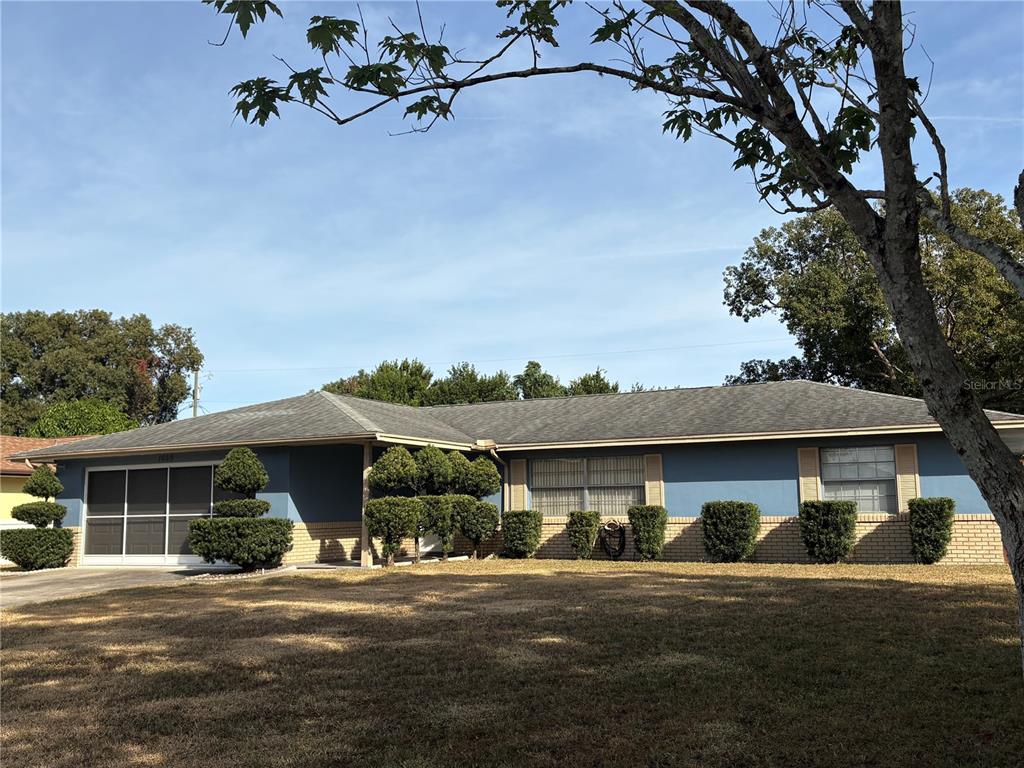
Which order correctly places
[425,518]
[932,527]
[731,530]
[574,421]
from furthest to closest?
[574,421] → [731,530] → [425,518] → [932,527]

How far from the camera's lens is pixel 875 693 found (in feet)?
20.1

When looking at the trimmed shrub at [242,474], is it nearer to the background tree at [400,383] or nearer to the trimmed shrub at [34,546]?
the trimmed shrub at [34,546]

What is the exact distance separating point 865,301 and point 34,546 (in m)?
30.1

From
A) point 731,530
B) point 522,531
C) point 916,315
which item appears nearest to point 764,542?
point 731,530

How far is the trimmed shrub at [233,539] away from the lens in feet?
54.3

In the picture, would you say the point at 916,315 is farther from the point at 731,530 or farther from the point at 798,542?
the point at 798,542

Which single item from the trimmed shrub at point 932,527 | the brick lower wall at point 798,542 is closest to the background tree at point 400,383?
the brick lower wall at point 798,542

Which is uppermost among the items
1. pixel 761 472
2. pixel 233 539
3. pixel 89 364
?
pixel 89 364

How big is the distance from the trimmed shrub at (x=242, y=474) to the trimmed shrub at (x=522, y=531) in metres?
5.64

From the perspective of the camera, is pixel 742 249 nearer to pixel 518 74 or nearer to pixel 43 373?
pixel 518 74

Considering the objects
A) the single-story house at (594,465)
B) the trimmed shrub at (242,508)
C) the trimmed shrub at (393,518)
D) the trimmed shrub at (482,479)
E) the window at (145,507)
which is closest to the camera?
the trimmed shrub at (242,508)

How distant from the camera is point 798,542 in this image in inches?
720

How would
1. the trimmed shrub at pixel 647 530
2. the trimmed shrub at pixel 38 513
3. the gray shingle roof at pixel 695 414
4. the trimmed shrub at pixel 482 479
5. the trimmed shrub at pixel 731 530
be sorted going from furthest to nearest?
the trimmed shrub at pixel 38 513, the trimmed shrub at pixel 482 479, the trimmed shrub at pixel 647 530, the gray shingle roof at pixel 695 414, the trimmed shrub at pixel 731 530

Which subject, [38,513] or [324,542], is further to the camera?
[38,513]
